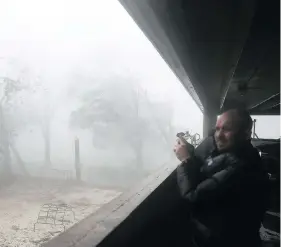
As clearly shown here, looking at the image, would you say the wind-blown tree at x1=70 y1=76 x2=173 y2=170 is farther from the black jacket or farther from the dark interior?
the black jacket

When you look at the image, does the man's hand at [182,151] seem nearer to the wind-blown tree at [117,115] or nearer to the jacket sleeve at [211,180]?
the jacket sleeve at [211,180]

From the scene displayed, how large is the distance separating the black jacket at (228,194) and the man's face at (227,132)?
0.03 metres

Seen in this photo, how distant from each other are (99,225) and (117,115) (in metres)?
19.1

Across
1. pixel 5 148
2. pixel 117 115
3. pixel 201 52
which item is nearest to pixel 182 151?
pixel 201 52

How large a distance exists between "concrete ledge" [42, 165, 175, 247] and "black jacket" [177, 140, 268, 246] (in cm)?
34

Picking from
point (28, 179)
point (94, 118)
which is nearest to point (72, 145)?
point (94, 118)

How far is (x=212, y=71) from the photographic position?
5.99 ft

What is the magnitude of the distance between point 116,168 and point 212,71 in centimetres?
1778

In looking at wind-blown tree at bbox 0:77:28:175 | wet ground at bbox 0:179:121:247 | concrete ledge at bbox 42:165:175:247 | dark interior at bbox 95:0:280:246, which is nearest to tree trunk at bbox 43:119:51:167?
wet ground at bbox 0:179:121:247

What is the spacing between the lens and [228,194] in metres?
0.92

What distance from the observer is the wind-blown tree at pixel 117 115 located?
1852 cm

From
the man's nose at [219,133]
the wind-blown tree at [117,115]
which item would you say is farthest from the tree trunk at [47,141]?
the man's nose at [219,133]

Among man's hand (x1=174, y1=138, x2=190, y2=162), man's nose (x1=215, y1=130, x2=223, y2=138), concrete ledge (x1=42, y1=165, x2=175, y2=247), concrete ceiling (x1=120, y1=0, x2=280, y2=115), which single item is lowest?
concrete ledge (x1=42, y1=165, x2=175, y2=247)

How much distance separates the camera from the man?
0.92 m
